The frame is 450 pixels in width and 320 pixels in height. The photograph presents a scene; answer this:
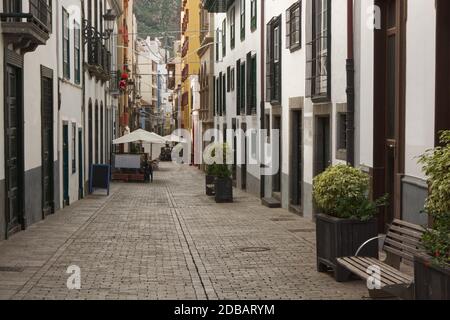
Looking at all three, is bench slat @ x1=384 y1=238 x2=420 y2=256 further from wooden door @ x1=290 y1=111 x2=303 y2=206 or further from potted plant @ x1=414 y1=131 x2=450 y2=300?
wooden door @ x1=290 y1=111 x2=303 y2=206

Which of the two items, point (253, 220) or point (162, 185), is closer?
point (253, 220)

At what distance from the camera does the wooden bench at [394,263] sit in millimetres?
7379

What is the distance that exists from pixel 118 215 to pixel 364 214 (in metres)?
10.4

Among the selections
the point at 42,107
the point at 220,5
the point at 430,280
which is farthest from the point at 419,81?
the point at 220,5

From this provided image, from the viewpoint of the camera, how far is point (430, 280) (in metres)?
6.03

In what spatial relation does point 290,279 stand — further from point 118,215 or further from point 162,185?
point 162,185

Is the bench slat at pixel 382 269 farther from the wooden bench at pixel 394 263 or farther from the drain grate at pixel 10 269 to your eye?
the drain grate at pixel 10 269

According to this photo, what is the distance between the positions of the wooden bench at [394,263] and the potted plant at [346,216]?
25 cm

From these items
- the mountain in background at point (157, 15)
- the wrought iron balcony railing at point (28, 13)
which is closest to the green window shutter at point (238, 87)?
the wrought iron balcony railing at point (28, 13)

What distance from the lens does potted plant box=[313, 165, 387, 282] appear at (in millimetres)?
9242
